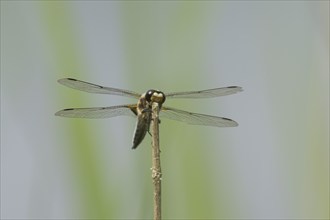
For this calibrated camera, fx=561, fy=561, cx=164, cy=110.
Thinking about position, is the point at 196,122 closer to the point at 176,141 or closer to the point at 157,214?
the point at 176,141

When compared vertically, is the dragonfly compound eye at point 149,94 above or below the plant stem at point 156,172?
above

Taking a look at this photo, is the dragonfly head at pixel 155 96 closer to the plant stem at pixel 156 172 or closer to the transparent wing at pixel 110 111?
the transparent wing at pixel 110 111

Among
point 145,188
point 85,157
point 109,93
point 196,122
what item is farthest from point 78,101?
point 109,93

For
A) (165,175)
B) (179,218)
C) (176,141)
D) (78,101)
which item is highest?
(78,101)

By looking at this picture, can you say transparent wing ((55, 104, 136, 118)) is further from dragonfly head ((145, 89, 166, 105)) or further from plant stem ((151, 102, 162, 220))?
plant stem ((151, 102, 162, 220))

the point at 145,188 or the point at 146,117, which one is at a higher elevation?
the point at 146,117

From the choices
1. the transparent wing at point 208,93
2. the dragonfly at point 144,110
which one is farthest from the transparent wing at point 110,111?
the transparent wing at point 208,93

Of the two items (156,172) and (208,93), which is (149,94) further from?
(156,172)
